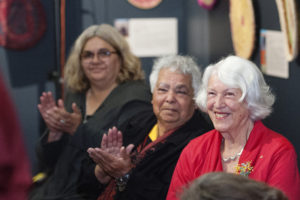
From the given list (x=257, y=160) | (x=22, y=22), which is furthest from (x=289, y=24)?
(x=22, y=22)

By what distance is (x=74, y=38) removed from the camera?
131 inches

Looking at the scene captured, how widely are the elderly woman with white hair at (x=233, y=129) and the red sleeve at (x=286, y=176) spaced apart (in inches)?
1.6

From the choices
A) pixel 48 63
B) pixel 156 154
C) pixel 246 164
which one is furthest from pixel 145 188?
pixel 48 63

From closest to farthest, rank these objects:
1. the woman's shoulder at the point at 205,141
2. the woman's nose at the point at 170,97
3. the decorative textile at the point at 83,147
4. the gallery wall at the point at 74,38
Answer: the woman's shoulder at the point at 205,141
the woman's nose at the point at 170,97
the decorative textile at the point at 83,147
the gallery wall at the point at 74,38

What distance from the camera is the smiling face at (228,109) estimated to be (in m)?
1.96

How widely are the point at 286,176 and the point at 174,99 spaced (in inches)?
30.5

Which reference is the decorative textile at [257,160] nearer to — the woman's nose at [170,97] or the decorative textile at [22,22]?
the woman's nose at [170,97]

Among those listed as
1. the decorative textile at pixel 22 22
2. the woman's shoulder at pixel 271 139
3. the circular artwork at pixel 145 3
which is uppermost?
the circular artwork at pixel 145 3

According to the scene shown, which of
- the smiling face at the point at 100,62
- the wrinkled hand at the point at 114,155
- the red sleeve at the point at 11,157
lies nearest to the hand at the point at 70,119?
the smiling face at the point at 100,62

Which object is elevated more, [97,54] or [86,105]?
[97,54]

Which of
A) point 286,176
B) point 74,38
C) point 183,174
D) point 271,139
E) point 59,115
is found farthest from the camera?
point 74,38

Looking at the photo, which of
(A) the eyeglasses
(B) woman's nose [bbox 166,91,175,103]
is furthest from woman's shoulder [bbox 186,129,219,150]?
(A) the eyeglasses

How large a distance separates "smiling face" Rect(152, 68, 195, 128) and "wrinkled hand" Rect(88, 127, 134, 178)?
27cm

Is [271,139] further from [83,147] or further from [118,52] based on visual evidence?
[118,52]
